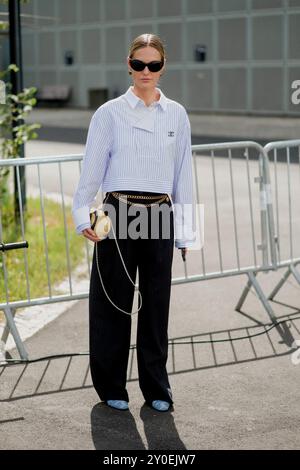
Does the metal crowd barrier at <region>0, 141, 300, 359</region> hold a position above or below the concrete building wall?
below

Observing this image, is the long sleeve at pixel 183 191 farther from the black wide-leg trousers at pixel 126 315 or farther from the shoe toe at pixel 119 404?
the shoe toe at pixel 119 404

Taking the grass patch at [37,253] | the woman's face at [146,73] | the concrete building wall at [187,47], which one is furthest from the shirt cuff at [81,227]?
the concrete building wall at [187,47]

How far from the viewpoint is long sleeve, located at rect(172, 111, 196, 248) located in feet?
15.8

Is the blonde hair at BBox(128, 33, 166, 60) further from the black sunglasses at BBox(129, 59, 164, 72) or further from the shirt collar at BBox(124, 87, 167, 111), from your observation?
the shirt collar at BBox(124, 87, 167, 111)

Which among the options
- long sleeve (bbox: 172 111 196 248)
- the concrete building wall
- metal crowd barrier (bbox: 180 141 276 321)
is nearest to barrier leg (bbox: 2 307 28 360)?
metal crowd barrier (bbox: 180 141 276 321)

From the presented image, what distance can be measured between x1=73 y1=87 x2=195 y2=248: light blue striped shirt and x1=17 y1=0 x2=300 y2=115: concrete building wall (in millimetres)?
17454

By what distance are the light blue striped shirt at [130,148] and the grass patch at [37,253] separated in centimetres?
242

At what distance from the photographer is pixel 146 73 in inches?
181

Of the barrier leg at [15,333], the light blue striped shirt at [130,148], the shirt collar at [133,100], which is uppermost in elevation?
the shirt collar at [133,100]

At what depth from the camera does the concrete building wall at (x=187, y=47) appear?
23.6 metres

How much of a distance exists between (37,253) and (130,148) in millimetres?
3966

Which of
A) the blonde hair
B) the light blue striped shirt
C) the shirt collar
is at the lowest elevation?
the light blue striped shirt
